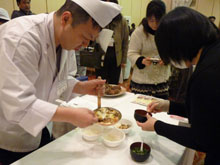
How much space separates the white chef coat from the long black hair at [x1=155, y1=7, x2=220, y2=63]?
532 millimetres

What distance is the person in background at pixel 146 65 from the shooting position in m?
1.89

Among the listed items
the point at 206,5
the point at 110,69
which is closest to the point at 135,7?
the point at 206,5

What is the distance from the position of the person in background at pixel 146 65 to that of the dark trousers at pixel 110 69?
59 centimetres

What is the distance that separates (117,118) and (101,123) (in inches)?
4.5

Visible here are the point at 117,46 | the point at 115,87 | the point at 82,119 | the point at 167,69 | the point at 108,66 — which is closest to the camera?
the point at 82,119

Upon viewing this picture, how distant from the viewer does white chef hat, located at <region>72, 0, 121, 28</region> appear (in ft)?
2.69

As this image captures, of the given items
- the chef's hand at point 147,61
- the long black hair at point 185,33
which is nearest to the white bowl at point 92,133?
the long black hair at point 185,33

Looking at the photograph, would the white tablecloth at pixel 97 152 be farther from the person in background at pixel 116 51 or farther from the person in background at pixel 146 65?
the person in background at pixel 116 51

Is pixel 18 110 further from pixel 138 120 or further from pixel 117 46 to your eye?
pixel 117 46

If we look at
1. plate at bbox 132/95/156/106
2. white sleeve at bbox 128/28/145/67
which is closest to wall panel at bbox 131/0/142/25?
white sleeve at bbox 128/28/145/67

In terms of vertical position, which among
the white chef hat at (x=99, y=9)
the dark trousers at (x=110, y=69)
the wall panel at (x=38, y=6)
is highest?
the wall panel at (x=38, y=6)

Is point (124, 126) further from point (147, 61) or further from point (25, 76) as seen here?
point (147, 61)

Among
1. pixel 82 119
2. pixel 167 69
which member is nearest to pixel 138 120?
pixel 82 119

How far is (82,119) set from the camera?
2.78 ft
